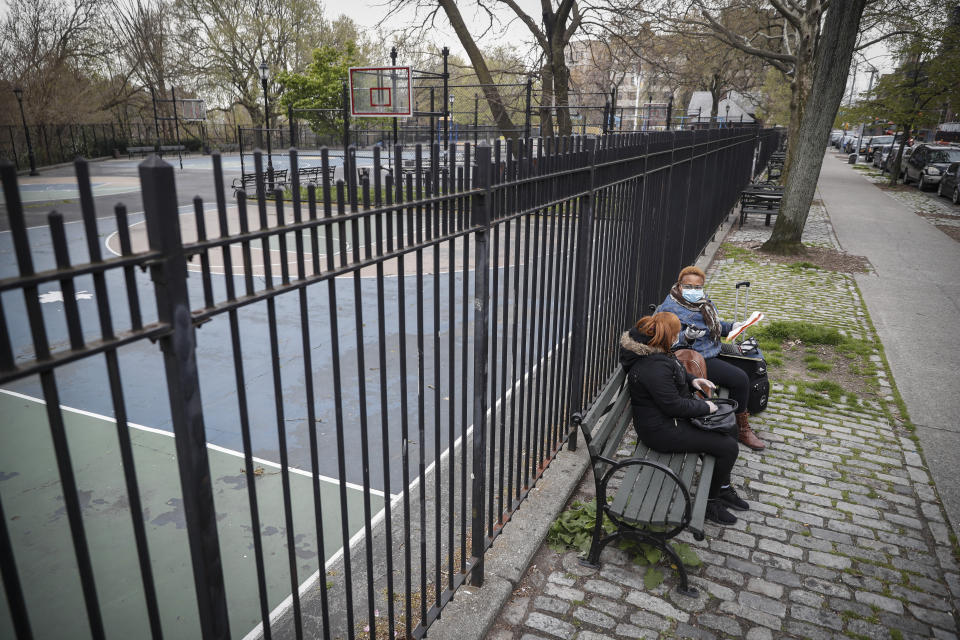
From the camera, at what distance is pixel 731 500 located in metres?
4.74

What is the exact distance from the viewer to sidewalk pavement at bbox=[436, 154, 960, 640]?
3613 millimetres

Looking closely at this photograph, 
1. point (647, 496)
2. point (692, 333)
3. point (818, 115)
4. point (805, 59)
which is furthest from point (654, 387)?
point (805, 59)

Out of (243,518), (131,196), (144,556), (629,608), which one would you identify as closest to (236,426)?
(243,518)

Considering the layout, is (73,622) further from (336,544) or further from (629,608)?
(629,608)

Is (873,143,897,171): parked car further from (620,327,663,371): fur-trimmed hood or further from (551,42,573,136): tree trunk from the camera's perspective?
(620,327,663,371): fur-trimmed hood

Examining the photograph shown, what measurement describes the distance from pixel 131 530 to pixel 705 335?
4866mm

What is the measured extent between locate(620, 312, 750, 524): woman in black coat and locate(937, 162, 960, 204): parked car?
79.2ft

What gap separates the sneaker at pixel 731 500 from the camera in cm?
472

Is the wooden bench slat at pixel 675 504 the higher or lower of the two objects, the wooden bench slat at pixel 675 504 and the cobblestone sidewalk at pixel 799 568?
the higher

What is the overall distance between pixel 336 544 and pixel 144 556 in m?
2.95

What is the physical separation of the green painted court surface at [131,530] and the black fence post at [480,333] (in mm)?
1185

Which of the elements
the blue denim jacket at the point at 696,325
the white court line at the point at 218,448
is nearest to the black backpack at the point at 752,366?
the blue denim jacket at the point at 696,325

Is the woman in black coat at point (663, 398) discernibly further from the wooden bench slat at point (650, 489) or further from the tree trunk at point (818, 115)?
the tree trunk at point (818, 115)

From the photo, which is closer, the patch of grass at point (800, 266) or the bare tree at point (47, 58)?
the patch of grass at point (800, 266)
